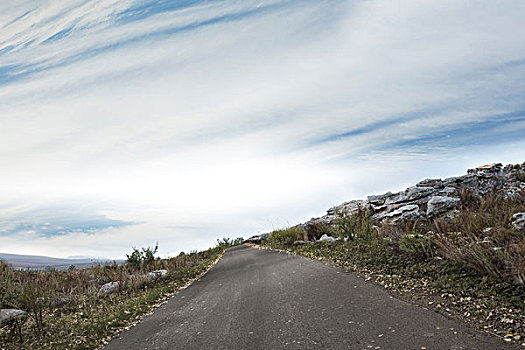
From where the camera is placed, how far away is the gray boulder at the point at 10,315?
8750 mm

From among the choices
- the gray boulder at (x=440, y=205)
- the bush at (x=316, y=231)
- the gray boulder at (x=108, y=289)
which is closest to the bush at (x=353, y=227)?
the gray boulder at (x=440, y=205)

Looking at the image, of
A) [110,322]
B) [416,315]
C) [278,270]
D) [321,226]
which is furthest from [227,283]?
[321,226]

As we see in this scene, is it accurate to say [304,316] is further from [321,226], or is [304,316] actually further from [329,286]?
[321,226]

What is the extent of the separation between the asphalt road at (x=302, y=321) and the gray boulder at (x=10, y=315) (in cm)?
410

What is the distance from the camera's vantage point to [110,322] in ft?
23.1

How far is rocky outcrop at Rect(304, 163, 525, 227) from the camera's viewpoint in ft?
38.8

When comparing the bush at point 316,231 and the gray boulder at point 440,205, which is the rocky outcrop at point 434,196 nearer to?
the gray boulder at point 440,205

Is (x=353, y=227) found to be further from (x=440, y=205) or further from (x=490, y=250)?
(x=490, y=250)

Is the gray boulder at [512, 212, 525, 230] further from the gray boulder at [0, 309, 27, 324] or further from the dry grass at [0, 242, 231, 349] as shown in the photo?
the gray boulder at [0, 309, 27, 324]

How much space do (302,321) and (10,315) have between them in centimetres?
831

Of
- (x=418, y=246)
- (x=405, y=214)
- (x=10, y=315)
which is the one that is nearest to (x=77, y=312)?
(x=10, y=315)

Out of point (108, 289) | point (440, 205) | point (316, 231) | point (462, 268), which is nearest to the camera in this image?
point (462, 268)

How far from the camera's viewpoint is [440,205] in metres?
11.7

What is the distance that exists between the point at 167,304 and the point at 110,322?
5.09 feet
